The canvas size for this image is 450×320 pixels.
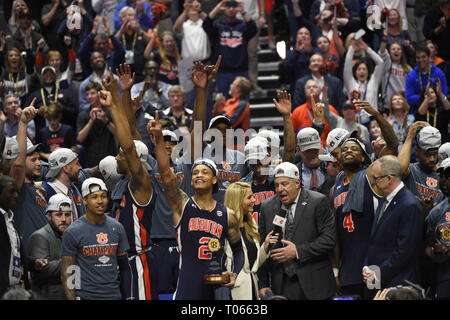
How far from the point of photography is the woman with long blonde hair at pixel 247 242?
9219mm

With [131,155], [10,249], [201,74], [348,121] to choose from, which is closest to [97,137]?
[348,121]

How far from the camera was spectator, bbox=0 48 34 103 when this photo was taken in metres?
15.6

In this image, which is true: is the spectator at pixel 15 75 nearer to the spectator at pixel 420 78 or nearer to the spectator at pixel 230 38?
the spectator at pixel 230 38

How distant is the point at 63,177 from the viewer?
11.1 metres

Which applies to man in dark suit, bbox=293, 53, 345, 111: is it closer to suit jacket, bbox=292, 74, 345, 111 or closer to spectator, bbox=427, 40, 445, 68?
suit jacket, bbox=292, 74, 345, 111

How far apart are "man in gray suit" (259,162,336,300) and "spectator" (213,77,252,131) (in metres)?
5.15

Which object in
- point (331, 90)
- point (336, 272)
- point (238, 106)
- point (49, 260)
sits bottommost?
point (336, 272)

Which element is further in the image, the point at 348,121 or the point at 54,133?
the point at 54,133

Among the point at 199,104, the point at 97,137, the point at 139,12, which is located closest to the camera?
the point at 199,104

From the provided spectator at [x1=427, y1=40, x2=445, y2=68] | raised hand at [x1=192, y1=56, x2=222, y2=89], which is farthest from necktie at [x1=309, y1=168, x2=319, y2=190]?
spectator at [x1=427, y1=40, x2=445, y2=68]

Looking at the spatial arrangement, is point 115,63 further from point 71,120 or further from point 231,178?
point 231,178

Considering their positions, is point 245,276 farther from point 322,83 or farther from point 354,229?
point 322,83

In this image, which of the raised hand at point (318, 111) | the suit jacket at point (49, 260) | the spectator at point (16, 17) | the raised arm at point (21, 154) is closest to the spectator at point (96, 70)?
the spectator at point (16, 17)

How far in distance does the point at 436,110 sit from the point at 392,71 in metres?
1.78
